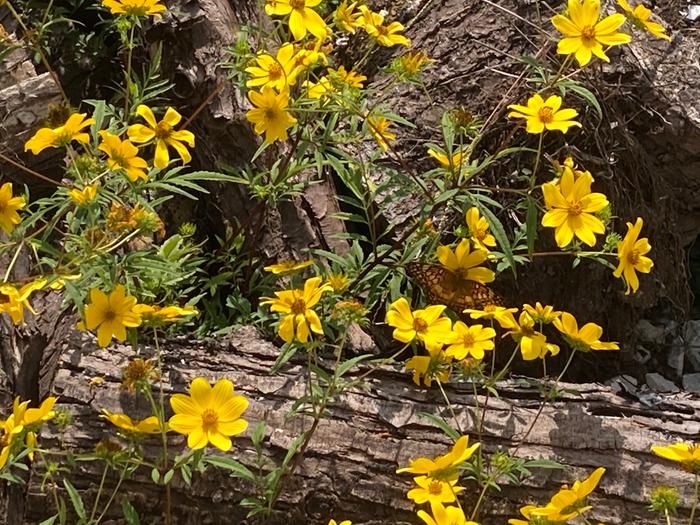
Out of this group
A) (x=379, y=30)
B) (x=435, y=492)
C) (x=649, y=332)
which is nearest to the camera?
(x=435, y=492)

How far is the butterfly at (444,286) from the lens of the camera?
1951 mm

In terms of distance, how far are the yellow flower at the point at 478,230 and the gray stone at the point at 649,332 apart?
1104 millimetres

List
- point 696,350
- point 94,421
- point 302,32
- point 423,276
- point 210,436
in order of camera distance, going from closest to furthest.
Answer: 1. point 210,436
2. point 302,32
3. point 94,421
4. point 423,276
5. point 696,350

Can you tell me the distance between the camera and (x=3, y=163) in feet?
7.93

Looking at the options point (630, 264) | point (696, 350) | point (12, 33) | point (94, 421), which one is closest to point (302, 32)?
point (630, 264)

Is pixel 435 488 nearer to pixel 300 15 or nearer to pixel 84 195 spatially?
pixel 84 195

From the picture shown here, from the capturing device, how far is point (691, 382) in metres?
2.67

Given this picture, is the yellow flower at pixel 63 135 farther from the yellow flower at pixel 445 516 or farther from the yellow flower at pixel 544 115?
the yellow flower at pixel 445 516

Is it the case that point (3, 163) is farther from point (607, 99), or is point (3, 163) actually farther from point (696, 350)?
point (696, 350)

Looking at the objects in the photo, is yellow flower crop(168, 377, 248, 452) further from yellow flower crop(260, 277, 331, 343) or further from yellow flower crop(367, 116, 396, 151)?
yellow flower crop(367, 116, 396, 151)

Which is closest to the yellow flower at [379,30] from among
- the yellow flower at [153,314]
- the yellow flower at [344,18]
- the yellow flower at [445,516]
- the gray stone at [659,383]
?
the yellow flower at [344,18]

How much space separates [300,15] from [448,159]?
41cm

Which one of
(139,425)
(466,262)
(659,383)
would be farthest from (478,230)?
(659,383)

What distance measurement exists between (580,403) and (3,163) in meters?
1.64
